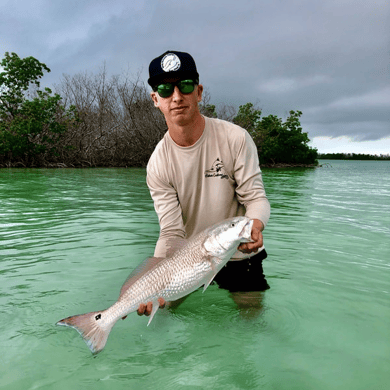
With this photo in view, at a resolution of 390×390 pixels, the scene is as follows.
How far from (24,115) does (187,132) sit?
111 feet

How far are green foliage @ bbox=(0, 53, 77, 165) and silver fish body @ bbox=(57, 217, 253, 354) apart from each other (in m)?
33.1

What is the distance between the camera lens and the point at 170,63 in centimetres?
327

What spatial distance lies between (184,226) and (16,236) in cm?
481

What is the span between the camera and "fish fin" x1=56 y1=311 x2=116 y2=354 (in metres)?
2.66

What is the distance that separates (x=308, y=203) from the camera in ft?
44.3

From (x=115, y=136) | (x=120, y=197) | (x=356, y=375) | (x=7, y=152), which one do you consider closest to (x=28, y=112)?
(x=7, y=152)

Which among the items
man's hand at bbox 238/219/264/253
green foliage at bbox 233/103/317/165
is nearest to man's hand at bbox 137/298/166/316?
man's hand at bbox 238/219/264/253

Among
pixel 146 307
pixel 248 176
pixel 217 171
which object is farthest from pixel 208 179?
pixel 146 307

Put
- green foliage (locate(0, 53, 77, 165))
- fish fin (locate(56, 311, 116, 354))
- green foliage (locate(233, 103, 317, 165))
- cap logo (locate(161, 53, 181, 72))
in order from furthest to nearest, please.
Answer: green foliage (locate(233, 103, 317, 165)) → green foliage (locate(0, 53, 77, 165)) → cap logo (locate(161, 53, 181, 72)) → fish fin (locate(56, 311, 116, 354))

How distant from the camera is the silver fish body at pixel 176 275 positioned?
2719 mm

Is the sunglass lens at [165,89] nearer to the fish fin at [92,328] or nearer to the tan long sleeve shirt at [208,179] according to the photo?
the tan long sleeve shirt at [208,179]

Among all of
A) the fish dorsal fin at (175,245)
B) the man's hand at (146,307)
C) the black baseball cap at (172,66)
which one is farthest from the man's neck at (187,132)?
the man's hand at (146,307)

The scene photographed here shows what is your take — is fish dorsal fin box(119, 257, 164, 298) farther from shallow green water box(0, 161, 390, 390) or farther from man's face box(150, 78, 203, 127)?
man's face box(150, 78, 203, 127)

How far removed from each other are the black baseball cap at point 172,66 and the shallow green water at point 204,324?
Answer: 7.30 ft
